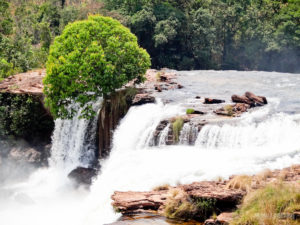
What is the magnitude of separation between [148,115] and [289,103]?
6897 millimetres

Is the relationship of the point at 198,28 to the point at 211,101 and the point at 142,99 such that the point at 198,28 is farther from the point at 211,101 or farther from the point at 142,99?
the point at 142,99

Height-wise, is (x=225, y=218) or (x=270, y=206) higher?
(x=270, y=206)

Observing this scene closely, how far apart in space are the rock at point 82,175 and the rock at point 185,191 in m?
7.21

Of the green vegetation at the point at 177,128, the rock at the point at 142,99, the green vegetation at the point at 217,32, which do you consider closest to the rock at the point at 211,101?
the rock at the point at 142,99

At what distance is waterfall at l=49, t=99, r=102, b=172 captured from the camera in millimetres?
19875

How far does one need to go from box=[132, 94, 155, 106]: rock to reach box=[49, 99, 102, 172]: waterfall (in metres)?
1.82

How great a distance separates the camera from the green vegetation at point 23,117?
2250cm

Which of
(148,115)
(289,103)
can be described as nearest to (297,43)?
(289,103)

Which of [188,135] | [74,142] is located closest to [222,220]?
[188,135]

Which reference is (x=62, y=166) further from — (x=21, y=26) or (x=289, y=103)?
(x=21, y=26)

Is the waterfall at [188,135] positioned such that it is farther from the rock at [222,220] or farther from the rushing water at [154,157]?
the rock at [222,220]

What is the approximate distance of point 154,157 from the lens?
14.6m

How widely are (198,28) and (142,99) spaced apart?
25740 mm

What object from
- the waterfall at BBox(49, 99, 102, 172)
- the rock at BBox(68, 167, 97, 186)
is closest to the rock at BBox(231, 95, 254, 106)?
A: the waterfall at BBox(49, 99, 102, 172)
